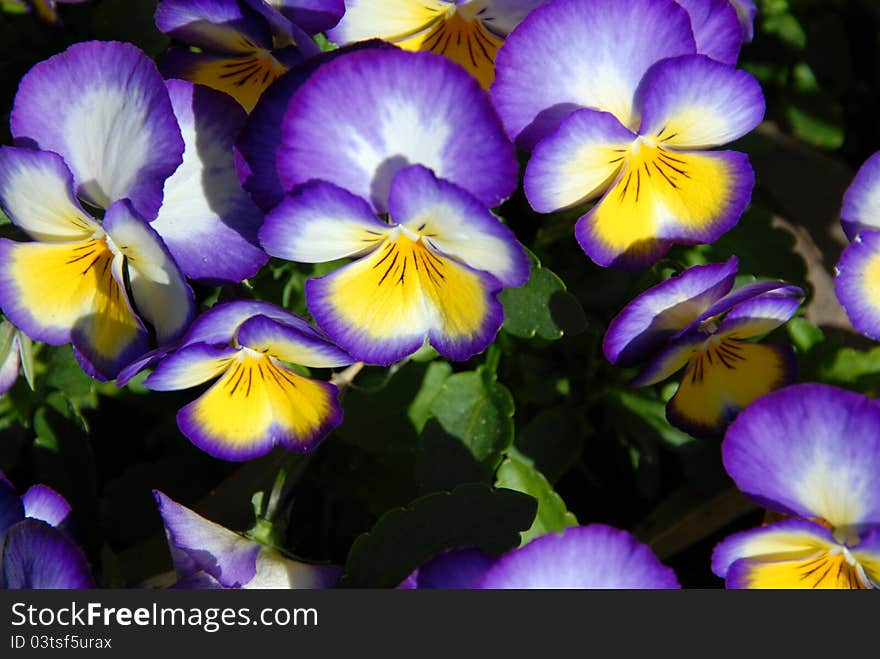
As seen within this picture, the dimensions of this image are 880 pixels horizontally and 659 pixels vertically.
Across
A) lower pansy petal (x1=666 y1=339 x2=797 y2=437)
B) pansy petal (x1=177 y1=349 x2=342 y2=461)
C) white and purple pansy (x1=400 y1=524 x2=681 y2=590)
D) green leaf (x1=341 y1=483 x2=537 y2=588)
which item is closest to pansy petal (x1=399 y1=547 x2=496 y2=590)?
white and purple pansy (x1=400 y1=524 x2=681 y2=590)

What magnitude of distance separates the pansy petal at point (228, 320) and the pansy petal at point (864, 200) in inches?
24.9

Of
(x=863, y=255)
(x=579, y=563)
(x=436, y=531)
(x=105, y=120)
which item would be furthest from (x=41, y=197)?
(x=863, y=255)

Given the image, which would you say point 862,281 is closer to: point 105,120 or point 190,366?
point 190,366

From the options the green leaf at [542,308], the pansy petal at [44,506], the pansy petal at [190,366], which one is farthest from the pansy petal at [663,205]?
the pansy petal at [44,506]

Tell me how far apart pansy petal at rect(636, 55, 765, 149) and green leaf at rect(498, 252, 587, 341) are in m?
0.23

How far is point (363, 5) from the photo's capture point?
1.19 metres

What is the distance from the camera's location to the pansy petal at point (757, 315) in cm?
118

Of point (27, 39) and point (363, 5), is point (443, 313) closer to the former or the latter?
point (363, 5)

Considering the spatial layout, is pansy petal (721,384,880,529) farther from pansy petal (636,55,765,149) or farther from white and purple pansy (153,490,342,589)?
white and purple pansy (153,490,342,589)

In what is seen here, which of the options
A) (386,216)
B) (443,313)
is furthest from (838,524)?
(386,216)

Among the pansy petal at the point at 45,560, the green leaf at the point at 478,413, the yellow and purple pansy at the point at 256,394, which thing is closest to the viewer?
the pansy petal at the point at 45,560

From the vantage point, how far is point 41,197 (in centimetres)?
115

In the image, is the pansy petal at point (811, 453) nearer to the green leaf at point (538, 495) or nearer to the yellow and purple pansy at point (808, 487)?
the yellow and purple pansy at point (808, 487)

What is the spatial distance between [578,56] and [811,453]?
47cm
